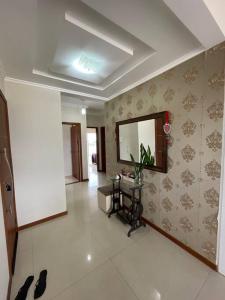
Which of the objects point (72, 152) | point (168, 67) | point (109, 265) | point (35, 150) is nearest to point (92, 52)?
point (168, 67)

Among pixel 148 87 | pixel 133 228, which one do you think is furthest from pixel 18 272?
pixel 148 87

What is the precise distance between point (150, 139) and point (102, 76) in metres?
1.21

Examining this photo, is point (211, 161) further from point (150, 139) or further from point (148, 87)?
point (148, 87)

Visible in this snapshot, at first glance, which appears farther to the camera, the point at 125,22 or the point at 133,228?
the point at 133,228

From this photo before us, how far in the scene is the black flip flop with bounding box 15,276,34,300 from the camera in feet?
4.22

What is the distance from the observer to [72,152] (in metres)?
5.37

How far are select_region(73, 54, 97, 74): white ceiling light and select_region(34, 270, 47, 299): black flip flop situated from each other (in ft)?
8.02

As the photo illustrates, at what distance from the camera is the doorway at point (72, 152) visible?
475cm

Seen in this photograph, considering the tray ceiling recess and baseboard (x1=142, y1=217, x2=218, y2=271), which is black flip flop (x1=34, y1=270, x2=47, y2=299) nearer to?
baseboard (x1=142, y1=217, x2=218, y2=271)

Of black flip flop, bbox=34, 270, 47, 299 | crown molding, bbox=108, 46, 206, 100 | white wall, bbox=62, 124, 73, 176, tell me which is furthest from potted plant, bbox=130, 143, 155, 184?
white wall, bbox=62, 124, 73, 176

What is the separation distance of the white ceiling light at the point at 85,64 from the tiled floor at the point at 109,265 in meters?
2.39

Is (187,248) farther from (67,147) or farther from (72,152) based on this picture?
(67,147)

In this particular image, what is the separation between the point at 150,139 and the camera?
215 centimetres

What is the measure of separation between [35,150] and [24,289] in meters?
1.72
